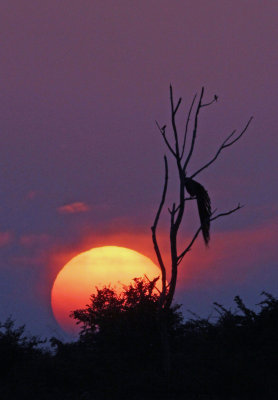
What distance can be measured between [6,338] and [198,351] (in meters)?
6.82

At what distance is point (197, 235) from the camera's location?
816 inches

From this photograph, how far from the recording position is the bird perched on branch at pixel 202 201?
20.8 meters

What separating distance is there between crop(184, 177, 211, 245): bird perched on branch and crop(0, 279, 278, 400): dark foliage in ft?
12.3

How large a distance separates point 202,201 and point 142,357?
6101 millimetres

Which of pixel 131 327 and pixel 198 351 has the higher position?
pixel 131 327

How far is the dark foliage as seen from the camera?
19594 millimetres

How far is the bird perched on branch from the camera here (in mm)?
20780

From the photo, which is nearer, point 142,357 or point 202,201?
point 202,201

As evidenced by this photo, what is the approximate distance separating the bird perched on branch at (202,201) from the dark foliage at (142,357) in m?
3.75

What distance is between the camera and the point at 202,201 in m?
20.9

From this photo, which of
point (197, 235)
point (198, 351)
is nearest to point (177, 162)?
point (197, 235)

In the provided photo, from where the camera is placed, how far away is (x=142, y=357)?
2386cm

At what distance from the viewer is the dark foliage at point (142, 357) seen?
19594 mm

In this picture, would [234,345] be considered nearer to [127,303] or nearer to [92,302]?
[127,303]
